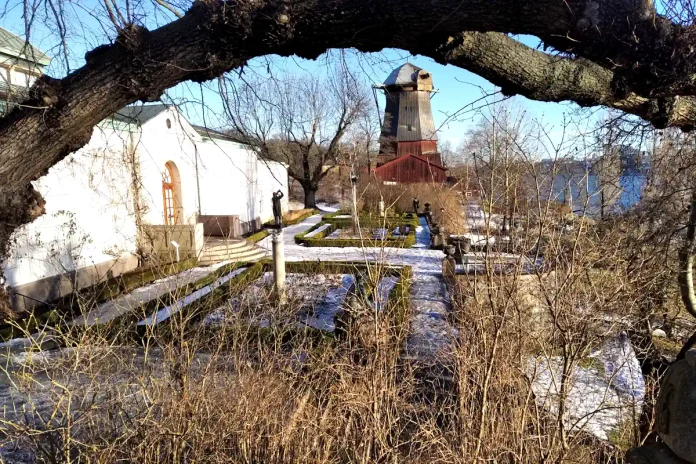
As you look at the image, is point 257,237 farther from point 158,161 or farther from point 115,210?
point 115,210

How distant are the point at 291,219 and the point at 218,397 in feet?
71.9

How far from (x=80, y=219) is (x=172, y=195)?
5061 mm

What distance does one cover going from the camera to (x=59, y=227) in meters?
10.5

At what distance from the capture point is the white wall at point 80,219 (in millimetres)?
9742

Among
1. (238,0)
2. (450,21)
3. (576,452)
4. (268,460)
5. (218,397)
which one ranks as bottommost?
(576,452)

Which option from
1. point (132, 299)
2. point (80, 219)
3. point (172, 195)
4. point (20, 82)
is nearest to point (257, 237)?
point (172, 195)

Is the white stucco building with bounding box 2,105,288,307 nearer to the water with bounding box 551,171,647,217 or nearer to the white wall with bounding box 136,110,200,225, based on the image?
the white wall with bounding box 136,110,200,225

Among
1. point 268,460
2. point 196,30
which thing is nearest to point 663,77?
point 196,30

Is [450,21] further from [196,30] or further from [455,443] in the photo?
[455,443]

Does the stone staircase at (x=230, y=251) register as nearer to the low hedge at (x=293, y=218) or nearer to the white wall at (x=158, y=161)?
the white wall at (x=158, y=161)

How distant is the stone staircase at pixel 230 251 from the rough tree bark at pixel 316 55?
34.4 feet

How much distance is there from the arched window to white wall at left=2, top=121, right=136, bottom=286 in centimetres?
249

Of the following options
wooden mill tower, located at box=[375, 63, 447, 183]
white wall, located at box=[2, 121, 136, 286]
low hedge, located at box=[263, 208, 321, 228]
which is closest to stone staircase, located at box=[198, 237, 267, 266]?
white wall, located at box=[2, 121, 136, 286]

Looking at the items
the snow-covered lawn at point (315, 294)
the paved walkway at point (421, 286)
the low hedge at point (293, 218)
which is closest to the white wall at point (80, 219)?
the snow-covered lawn at point (315, 294)
